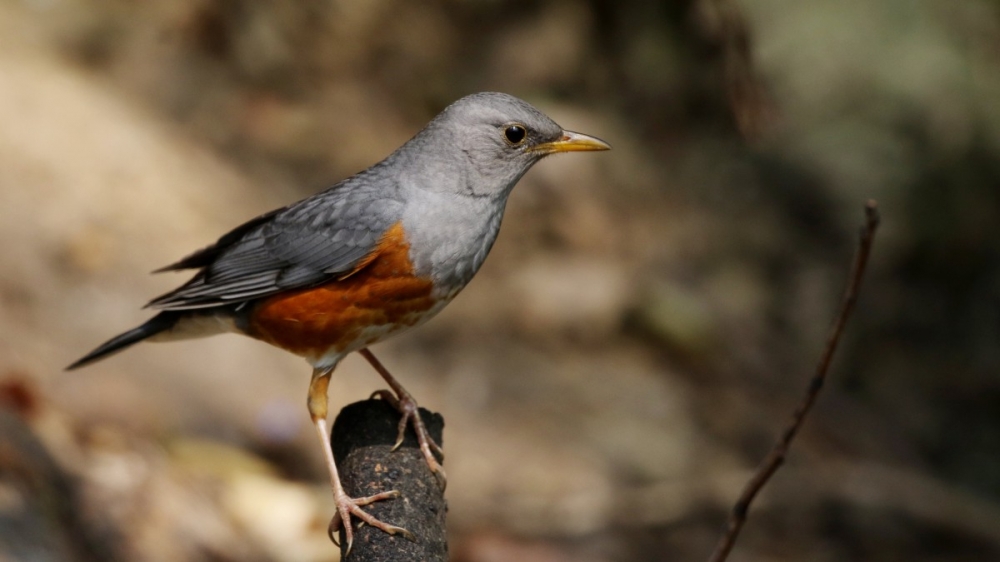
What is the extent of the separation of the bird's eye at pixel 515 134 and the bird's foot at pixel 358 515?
165 centimetres

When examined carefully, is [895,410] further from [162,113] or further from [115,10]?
[115,10]

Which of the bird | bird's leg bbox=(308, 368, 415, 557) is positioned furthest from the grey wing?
bird's leg bbox=(308, 368, 415, 557)

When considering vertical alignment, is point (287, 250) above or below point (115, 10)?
below

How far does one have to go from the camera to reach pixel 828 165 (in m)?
11.2

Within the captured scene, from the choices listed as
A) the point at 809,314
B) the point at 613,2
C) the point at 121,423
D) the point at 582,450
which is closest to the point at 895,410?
the point at 809,314

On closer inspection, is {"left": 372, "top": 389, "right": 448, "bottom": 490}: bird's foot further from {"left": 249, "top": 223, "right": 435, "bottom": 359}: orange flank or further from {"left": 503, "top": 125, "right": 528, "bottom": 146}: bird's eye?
{"left": 503, "top": 125, "right": 528, "bottom": 146}: bird's eye

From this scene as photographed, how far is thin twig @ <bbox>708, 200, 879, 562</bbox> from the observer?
3.66 m

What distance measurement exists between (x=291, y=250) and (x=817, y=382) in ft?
7.70

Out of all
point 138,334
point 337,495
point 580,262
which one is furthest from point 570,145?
point 580,262

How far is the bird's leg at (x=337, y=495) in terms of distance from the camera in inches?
151

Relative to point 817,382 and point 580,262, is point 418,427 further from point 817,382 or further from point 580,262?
point 580,262

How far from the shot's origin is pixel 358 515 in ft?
13.2

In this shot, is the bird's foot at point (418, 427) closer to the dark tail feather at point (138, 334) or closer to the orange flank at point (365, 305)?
the orange flank at point (365, 305)

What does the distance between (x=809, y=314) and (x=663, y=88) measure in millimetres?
2668
